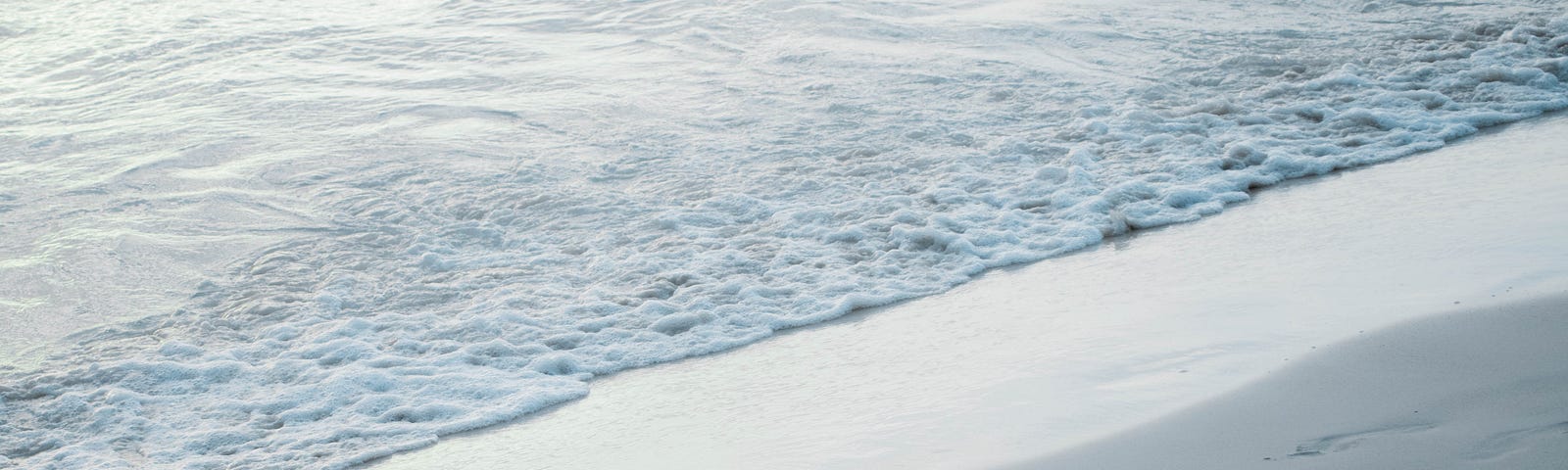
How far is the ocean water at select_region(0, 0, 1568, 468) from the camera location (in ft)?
15.8

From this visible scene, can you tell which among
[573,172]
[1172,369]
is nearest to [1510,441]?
[1172,369]

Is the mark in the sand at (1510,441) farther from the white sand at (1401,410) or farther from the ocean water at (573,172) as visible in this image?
the ocean water at (573,172)

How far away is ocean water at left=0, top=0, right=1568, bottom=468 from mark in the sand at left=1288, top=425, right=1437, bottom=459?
1.76m

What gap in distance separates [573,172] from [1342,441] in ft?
16.0

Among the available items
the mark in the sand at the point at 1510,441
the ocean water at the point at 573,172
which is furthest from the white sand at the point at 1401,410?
the ocean water at the point at 573,172

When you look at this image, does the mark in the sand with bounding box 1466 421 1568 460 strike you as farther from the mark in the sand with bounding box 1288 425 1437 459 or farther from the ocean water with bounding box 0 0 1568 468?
the ocean water with bounding box 0 0 1568 468

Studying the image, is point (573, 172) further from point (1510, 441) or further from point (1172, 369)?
Result: point (1510, 441)

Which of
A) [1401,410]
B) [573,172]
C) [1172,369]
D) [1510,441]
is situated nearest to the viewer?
[1510,441]

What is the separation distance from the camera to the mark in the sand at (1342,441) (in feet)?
10.3

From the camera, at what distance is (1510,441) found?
9.80 ft

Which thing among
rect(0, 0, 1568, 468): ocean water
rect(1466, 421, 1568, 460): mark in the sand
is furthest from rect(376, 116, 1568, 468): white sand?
rect(0, 0, 1568, 468): ocean water

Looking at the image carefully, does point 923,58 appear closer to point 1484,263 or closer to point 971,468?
point 1484,263

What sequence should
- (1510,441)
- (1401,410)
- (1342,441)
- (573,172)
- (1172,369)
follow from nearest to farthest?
(1510,441) < (1342,441) < (1401,410) < (1172,369) < (573,172)

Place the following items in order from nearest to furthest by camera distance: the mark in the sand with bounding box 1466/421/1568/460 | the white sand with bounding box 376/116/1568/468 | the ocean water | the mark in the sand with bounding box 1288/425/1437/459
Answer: the mark in the sand with bounding box 1466/421/1568/460, the mark in the sand with bounding box 1288/425/1437/459, the white sand with bounding box 376/116/1568/468, the ocean water
